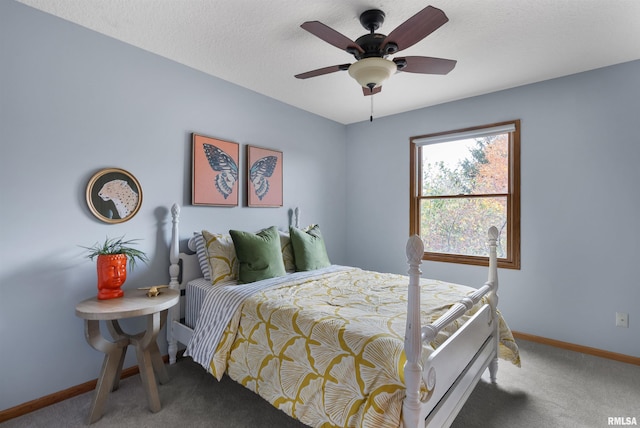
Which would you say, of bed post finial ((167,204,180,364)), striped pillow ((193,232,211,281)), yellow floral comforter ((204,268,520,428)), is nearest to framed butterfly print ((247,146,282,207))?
striped pillow ((193,232,211,281))

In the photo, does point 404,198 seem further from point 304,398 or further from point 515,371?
point 304,398

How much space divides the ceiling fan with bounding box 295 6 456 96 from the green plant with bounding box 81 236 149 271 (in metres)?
1.77

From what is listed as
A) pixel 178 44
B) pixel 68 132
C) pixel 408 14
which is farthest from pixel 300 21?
pixel 68 132

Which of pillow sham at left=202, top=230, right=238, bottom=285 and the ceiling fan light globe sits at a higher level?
the ceiling fan light globe

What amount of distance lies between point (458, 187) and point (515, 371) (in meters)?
1.89

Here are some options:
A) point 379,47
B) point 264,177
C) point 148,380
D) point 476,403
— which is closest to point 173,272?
point 148,380

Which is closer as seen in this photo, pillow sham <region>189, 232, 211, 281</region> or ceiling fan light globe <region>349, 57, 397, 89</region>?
ceiling fan light globe <region>349, 57, 397, 89</region>

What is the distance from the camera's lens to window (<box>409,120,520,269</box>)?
3158mm

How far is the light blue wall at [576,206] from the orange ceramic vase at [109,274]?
3159mm

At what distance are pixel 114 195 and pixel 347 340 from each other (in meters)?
1.97

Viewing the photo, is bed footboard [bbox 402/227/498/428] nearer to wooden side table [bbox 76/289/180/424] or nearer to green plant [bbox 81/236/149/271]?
wooden side table [bbox 76/289/180/424]

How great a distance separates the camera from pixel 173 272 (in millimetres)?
2527

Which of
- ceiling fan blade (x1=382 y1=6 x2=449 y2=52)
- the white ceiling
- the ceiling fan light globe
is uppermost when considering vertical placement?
the white ceiling

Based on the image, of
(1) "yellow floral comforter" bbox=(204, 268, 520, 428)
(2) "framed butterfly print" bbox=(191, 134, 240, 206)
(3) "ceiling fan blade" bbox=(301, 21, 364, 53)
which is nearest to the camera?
(1) "yellow floral comforter" bbox=(204, 268, 520, 428)
